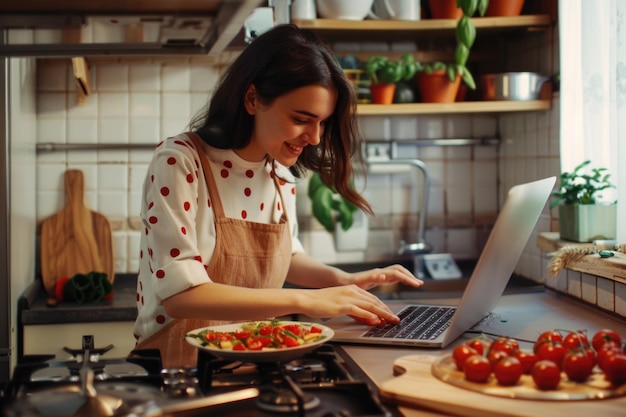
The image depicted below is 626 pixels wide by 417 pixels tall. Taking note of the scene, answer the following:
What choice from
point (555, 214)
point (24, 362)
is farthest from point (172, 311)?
point (555, 214)

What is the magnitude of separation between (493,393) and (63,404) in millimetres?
595

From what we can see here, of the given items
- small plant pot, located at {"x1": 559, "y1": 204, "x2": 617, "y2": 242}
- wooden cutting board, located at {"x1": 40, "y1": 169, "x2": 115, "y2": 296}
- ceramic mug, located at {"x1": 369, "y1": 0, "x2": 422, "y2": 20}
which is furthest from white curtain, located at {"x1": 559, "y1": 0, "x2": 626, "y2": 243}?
wooden cutting board, located at {"x1": 40, "y1": 169, "x2": 115, "y2": 296}

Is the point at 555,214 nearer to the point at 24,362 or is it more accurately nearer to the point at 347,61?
the point at 347,61

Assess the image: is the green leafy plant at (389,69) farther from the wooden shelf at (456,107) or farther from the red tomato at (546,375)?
the red tomato at (546,375)

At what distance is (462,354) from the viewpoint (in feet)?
4.21

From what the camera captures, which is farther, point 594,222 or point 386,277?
point 594,222

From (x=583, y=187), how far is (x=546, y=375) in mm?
1178

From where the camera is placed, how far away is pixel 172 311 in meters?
1.62

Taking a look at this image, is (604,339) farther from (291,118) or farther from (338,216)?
(338,216)

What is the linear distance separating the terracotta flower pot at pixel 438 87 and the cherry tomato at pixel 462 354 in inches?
68.8

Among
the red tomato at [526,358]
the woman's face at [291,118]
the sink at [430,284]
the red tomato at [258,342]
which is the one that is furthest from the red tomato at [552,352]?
the sink at [430,284]

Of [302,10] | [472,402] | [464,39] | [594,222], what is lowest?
[472,402]

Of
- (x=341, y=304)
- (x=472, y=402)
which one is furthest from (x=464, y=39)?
(x=472, y=402)

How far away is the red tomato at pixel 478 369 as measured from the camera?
123 centimetres
